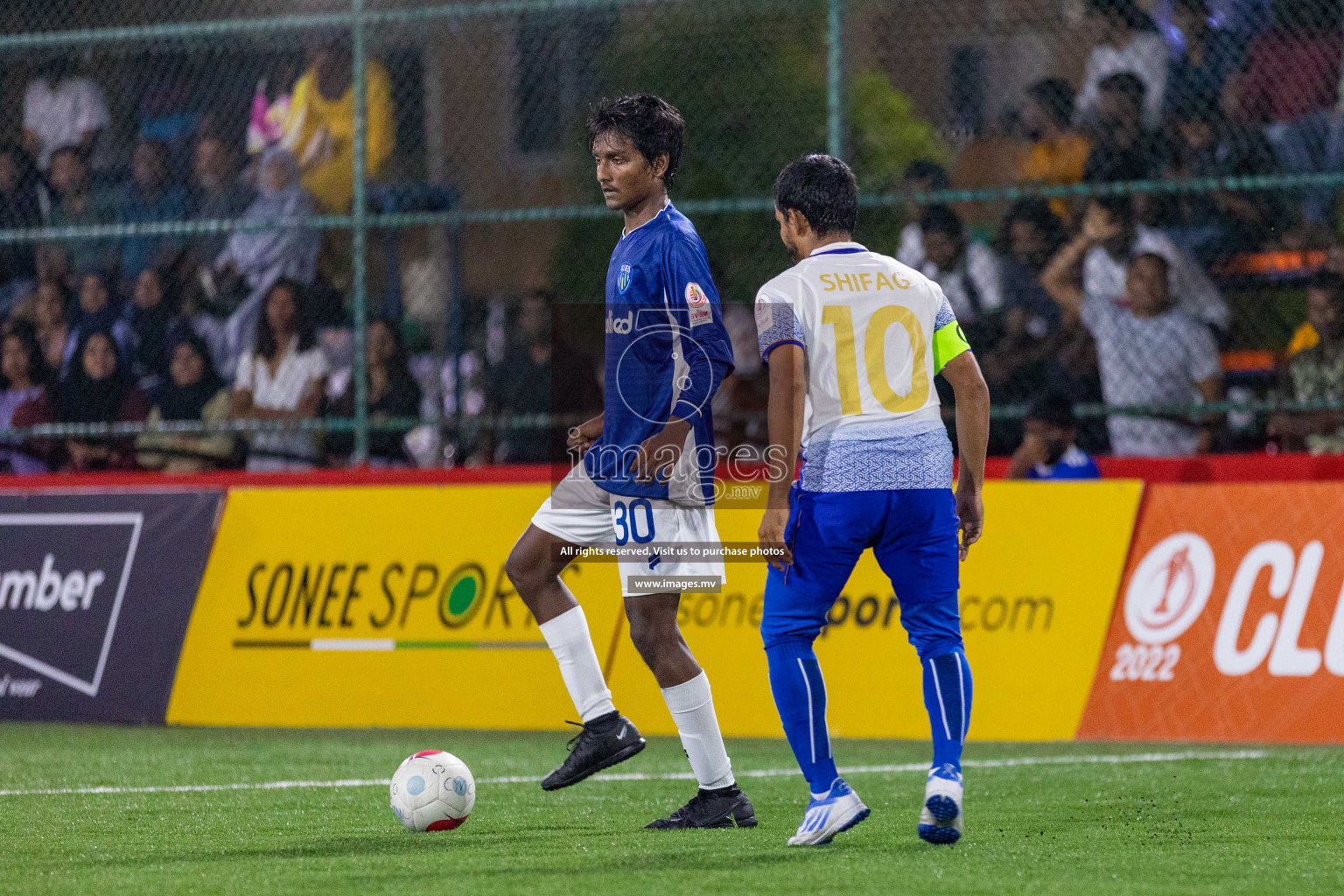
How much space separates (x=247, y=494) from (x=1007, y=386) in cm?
410

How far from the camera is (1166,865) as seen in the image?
5012 millimetres

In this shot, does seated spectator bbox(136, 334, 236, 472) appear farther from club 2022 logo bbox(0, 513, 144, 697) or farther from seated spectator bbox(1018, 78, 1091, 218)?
→ seated spectator bbox(1018, 78, 1091, 218)

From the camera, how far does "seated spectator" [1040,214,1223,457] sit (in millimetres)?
9953

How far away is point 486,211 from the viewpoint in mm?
11328

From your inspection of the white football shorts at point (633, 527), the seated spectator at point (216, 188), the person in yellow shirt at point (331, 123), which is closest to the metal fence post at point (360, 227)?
the person in yellow shirt at point (331, 123)

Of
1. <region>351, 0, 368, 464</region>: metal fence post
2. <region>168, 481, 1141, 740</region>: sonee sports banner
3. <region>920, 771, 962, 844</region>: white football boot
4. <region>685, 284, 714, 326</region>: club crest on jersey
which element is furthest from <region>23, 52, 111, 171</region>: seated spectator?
<region>920, 771, 962, 844</region>: white football boot

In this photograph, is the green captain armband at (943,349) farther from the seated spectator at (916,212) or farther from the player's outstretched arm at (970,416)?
the seated spectator at (916,212)

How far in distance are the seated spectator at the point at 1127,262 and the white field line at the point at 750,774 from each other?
2911 millimetres

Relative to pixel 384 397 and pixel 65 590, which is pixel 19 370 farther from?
pixel 384 397

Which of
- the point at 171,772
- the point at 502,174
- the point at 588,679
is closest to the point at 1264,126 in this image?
the point at 588,679

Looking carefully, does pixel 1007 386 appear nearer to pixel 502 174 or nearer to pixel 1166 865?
pixel 1166 865

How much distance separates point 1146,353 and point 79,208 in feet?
21.2

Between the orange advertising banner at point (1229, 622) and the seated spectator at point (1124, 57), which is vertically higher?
the seated spectator at point (1124, 57)

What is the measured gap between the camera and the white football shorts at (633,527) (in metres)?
5.91
